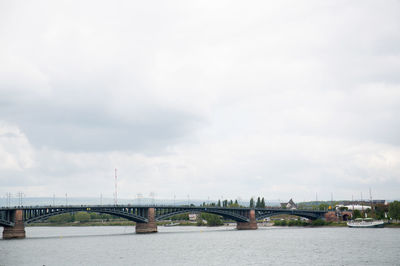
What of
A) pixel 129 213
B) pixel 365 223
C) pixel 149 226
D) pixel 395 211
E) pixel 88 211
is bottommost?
pixel 365 223

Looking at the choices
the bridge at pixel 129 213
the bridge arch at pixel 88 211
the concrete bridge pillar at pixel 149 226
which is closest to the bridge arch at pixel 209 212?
the bridge at pixel 129 213

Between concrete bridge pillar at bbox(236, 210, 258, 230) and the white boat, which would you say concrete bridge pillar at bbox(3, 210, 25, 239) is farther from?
the white boat

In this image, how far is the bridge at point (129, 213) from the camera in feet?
464

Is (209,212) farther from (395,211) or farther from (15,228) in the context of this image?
(15,228)

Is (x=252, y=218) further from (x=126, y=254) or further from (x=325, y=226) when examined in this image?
(x=126, y=254)

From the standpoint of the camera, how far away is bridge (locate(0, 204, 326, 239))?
141 meters

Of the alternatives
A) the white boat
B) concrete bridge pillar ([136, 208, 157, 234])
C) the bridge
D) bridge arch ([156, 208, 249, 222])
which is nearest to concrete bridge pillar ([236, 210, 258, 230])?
the bridge

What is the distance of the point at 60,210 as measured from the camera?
154m

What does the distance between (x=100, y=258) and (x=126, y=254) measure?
775 cm

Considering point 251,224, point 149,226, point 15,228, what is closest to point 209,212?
point 251,224

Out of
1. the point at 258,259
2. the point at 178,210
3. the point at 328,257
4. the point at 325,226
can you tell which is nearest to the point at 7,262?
the point at 258,259

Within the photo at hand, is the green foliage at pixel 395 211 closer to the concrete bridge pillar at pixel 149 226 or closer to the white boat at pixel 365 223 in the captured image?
the white boat at pixel 365 223

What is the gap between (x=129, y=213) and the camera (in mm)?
159250

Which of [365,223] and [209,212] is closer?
[365,223]
